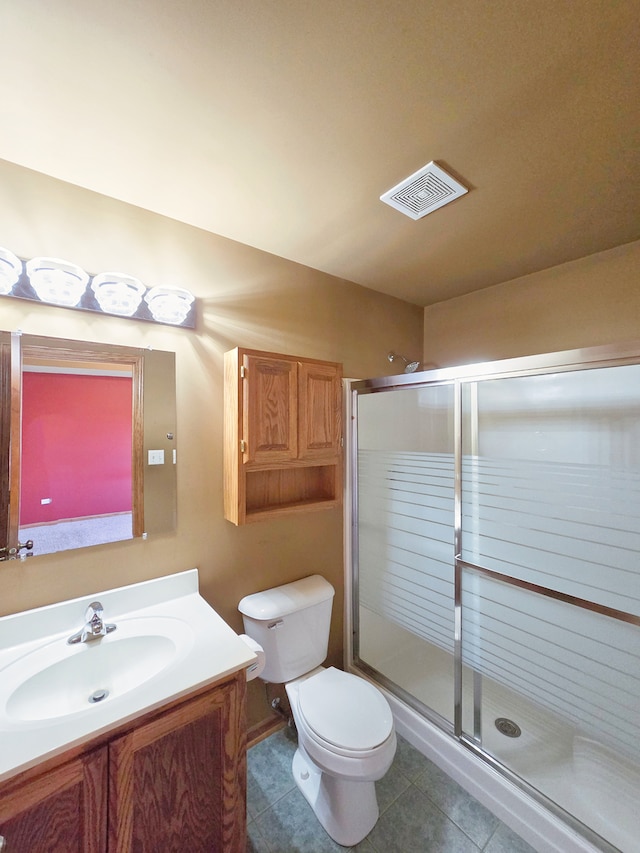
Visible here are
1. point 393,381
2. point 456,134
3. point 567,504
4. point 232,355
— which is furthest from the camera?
point 393,381

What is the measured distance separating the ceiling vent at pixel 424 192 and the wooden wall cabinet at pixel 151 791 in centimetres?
171

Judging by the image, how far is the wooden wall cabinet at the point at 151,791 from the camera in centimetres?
74

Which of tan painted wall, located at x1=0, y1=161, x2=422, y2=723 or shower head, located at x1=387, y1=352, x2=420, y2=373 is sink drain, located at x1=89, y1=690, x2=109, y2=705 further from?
shower head, located at x1=387, y1=352, x2=420, y2=373

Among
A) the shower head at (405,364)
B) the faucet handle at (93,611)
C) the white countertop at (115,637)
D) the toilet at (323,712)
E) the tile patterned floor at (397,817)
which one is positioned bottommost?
the tile patterned floor at (397,817)

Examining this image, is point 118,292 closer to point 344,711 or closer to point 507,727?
point 344,711

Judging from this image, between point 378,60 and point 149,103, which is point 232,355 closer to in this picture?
point 149,103

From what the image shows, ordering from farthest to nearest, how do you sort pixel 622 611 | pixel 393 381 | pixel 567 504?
pixel 393 381 → pixel 567 504 → pixel 622 611

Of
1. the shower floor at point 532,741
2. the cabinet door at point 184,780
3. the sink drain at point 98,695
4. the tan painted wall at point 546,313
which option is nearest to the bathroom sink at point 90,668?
the sink drain at point 98,695

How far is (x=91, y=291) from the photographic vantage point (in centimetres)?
124

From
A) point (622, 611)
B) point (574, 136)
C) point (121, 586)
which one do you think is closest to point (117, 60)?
point (574, 136)

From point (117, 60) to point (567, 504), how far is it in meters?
1.91

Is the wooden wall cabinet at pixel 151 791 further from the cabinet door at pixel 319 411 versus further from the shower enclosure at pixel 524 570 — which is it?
the shower enclosure at pixel 524 570

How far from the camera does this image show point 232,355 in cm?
148

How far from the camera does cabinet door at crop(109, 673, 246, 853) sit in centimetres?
85
